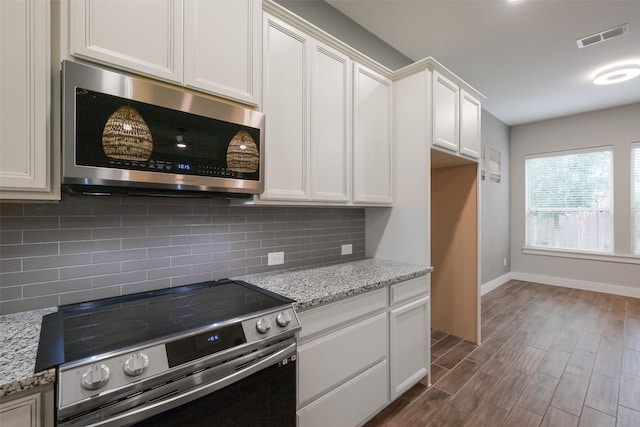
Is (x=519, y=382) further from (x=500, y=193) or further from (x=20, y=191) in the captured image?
(x=500, y=193)

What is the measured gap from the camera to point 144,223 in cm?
150

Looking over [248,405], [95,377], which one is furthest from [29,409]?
[248,405]

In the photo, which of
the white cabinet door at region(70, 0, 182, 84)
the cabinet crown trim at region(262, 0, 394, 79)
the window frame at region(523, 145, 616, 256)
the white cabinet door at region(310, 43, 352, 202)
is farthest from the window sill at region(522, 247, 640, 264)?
the white cabinet door at region(70, 0, 182, 84)

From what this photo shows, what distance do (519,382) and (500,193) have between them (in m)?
3.73

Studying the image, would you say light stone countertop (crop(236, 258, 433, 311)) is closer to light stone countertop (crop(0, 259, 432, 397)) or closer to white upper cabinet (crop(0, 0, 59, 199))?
light stone countertop (crop(0, 259, 432, 397))

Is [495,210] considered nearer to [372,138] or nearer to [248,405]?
[372,138]

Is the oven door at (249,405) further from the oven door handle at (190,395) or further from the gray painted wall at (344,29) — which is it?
the gray painted wall at (344,29)

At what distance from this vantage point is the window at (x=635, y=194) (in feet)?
14.4

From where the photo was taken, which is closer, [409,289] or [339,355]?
[339,355]

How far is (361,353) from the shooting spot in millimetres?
1740

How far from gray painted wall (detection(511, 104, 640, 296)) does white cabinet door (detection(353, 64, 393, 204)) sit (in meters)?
4.45

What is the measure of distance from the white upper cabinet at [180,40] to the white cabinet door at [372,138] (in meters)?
0.86

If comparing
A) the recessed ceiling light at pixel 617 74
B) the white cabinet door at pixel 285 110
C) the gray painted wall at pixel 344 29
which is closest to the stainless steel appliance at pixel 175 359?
the white cabinet door at pixel 285 110

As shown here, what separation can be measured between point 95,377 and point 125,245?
0.77 metres
